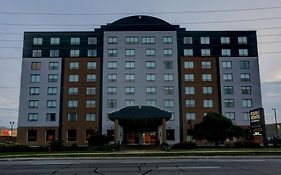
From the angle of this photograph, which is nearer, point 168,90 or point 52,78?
point 168,90

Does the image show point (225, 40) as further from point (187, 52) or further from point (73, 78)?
point (73, 78)

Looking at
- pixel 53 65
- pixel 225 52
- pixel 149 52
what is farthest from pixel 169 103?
pixel 53 65

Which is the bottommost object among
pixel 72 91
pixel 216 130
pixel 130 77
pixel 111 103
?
pixel 216 130

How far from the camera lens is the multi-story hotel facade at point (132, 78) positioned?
64.8m

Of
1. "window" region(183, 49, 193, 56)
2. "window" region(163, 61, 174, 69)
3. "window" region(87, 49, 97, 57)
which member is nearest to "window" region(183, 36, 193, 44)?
"window" region(183, 49, 193, 56)

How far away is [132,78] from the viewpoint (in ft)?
219

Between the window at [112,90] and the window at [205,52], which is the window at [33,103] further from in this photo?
the window at [205,52]

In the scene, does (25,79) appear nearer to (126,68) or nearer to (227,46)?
(126,68)

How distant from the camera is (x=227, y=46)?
69.6 m

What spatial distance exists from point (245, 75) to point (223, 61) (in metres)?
5.93

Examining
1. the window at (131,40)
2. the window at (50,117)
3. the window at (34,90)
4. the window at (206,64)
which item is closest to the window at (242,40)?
the window at (206,64)

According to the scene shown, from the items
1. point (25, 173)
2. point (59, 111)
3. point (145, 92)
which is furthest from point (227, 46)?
point (25, 173)

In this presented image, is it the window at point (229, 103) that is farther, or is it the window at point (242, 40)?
the window at point (242, 40)

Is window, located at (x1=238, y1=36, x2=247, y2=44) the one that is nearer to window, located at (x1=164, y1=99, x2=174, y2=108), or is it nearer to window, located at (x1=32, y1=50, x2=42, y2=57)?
window, located at (x1=164, y1=99, x2=174, y2=108)
